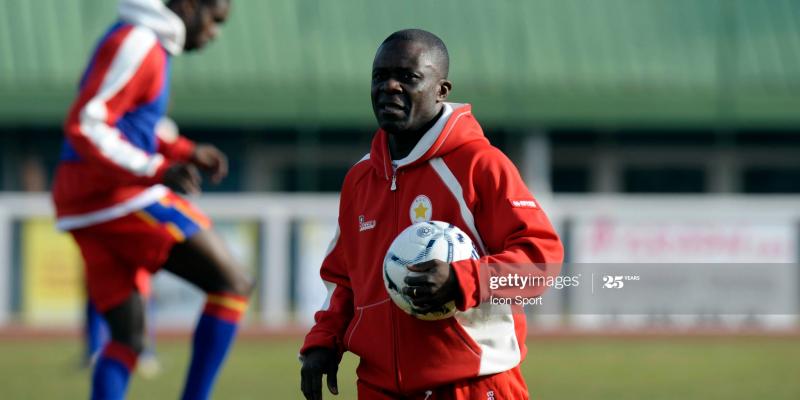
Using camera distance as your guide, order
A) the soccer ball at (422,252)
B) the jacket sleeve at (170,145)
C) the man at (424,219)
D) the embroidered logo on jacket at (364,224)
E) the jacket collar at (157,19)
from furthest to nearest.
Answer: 1. the jacket sleeve at (170,145)
2. the jacket collar at (157,19)
3. the embroidered logo on jacket at (364,224)
4. the man at (424,219)
5. the soccer ball at (422,252)

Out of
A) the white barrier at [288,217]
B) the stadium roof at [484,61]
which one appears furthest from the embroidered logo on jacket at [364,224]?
the stadium roof at [484,61]

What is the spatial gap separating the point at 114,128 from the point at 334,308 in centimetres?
188

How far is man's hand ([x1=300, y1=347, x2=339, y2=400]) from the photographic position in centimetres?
396

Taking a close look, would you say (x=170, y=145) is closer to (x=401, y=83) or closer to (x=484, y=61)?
(x=401, y=83)

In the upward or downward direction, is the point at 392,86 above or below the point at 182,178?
above

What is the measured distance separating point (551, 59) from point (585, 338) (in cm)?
941

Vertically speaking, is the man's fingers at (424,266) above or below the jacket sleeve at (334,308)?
above

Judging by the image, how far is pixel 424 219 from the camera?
3893 mm

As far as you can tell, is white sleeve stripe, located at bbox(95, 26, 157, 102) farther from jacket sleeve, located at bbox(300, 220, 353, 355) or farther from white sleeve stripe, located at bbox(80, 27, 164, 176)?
jacket sleeve, located at bbox(300, 220, 353, 355)

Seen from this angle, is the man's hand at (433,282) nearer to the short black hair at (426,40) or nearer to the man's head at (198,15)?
the short black hair at (426,40)

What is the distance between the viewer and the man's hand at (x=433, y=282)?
11.5 feet

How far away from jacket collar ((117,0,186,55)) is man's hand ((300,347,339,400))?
7.40 feet

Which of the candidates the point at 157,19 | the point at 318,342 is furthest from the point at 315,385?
the point at 157,19

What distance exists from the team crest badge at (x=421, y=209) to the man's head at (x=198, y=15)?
2.38m
